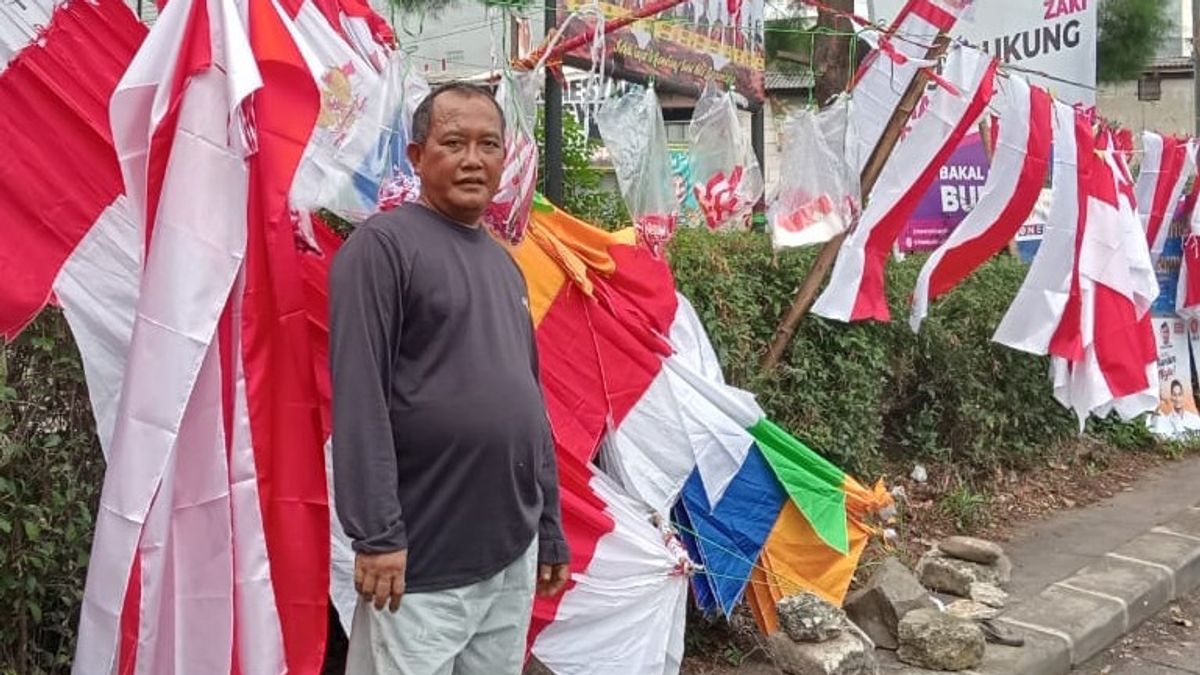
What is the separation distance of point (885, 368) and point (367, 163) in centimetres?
348

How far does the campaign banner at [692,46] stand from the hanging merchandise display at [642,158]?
13.0 inches

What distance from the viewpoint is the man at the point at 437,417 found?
89.1 inches

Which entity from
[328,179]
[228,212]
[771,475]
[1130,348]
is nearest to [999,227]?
[1130,348]

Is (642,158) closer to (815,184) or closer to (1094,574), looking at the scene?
(815,184)

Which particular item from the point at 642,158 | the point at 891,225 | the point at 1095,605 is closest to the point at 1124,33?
the point at 891,225

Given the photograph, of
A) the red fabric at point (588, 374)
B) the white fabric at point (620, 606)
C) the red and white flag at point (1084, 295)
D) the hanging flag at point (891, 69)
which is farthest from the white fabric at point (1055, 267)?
the white fabric at point (620, 606)

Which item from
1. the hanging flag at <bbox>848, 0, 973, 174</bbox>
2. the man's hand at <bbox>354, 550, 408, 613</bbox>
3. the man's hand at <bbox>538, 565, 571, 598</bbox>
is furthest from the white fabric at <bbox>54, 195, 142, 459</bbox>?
the hanging flag at <bbox>848, 0, 973, 174</bbox>

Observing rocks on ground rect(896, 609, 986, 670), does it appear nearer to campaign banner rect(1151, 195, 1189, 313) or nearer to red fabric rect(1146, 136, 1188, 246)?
red fabric rect(1146, 136, 1188, 246)

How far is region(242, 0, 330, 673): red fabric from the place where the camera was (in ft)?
8.55

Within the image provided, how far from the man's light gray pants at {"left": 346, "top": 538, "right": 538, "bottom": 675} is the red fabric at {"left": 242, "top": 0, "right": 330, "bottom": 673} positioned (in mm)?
253

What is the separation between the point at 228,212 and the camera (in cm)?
258

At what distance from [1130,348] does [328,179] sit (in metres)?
4.44

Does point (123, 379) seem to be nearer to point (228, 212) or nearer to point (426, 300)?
point (228, 212)

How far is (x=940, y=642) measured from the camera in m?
4.38
